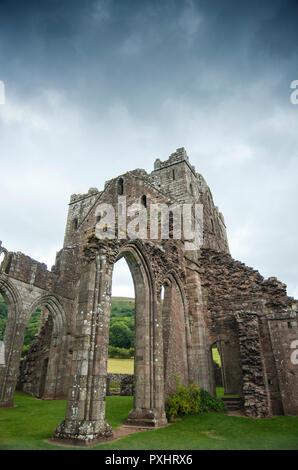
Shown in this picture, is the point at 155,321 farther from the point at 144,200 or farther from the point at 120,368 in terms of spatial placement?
the point at 120,368

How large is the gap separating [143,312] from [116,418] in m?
3.30

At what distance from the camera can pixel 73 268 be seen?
58.4 ft

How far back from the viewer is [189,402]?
31.7 feet

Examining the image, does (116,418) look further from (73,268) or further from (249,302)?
(73,268)

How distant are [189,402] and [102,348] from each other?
16.3 ft

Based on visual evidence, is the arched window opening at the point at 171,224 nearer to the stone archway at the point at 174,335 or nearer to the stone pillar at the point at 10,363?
the stone archway at the point at 174,335

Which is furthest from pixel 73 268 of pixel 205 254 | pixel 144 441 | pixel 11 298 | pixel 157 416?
pixel 144 441

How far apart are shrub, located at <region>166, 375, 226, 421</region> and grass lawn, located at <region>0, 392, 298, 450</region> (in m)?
0.40

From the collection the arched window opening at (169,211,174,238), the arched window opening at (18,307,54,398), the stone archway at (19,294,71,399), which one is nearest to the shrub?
the arched window opening at (169,211,174,238)

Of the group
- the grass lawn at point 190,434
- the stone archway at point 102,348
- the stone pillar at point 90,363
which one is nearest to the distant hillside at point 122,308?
the stone archway at point 102,348

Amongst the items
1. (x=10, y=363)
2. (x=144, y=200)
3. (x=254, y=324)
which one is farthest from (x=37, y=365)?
(x=254, y=324)

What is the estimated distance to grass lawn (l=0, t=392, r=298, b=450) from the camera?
5.53 metres

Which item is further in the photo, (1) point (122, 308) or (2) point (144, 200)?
(1) point (122, 308)

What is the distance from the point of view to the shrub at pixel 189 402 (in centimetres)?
914
